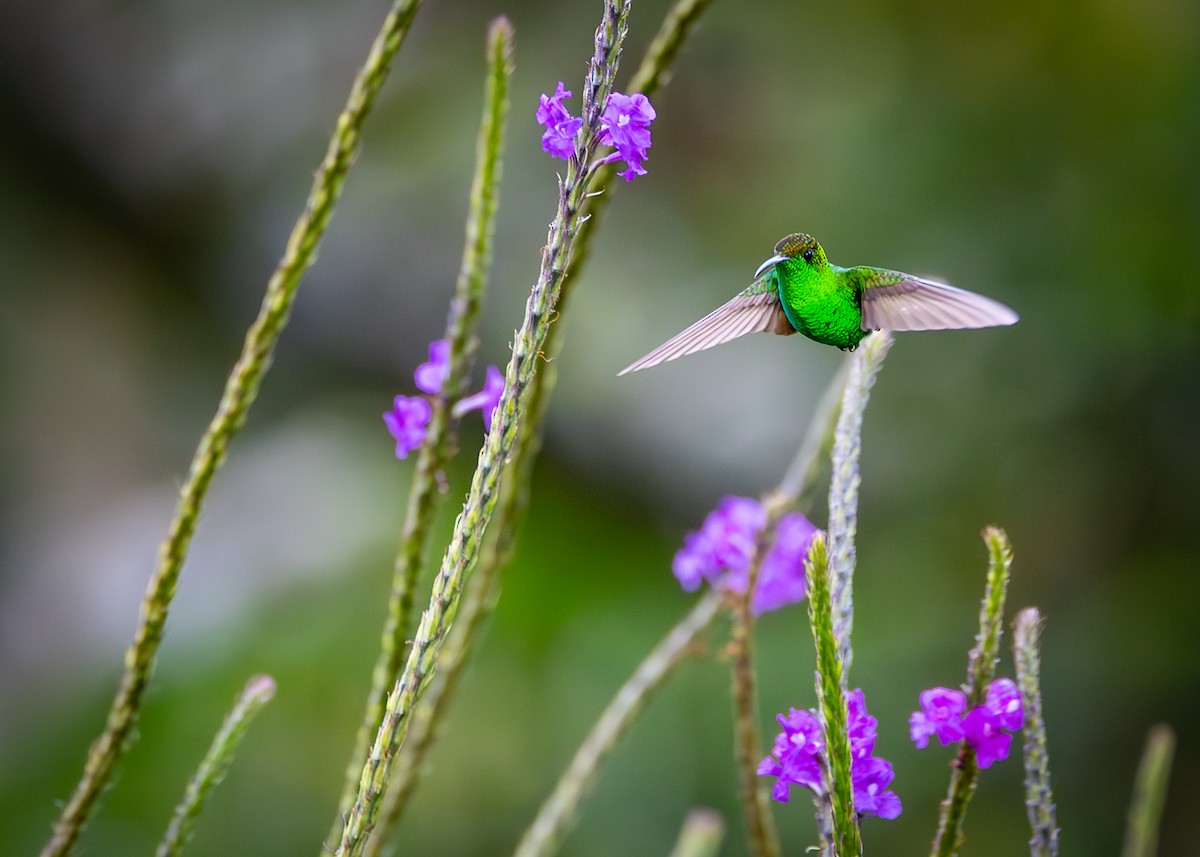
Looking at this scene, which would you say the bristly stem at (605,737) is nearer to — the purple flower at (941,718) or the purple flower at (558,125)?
the purple flower at (941,718)

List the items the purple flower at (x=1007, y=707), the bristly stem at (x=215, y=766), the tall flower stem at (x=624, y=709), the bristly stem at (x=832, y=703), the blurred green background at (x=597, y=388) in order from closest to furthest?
the bristly stem at (x=832, y=703), the purple flower at (x=1007, y=707), the bristly stem at (x=215, y=766), the tall flower stem at (x=624, y=709), the blurred green background at (x=597, y=388)

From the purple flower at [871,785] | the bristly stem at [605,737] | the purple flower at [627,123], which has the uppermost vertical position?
the purple flower at [627,123]

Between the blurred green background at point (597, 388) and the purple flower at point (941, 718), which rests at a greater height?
the blurred green background at point (597, 388)

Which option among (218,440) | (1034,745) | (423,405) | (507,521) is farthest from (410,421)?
(1034,745)

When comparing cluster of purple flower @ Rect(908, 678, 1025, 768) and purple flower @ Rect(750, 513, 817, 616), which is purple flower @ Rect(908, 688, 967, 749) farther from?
purple flower @ Rect(750, 513, 817, 616)

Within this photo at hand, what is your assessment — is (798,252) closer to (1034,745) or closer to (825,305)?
(825,305)

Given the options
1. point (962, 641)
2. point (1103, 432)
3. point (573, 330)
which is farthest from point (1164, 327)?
point (573, 330)

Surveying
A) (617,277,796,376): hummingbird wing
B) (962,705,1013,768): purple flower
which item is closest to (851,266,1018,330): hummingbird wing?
(617,277,796,376): hummingbird wing

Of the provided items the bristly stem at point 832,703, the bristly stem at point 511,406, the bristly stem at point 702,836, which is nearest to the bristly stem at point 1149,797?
the bristly stem at point 702,836
